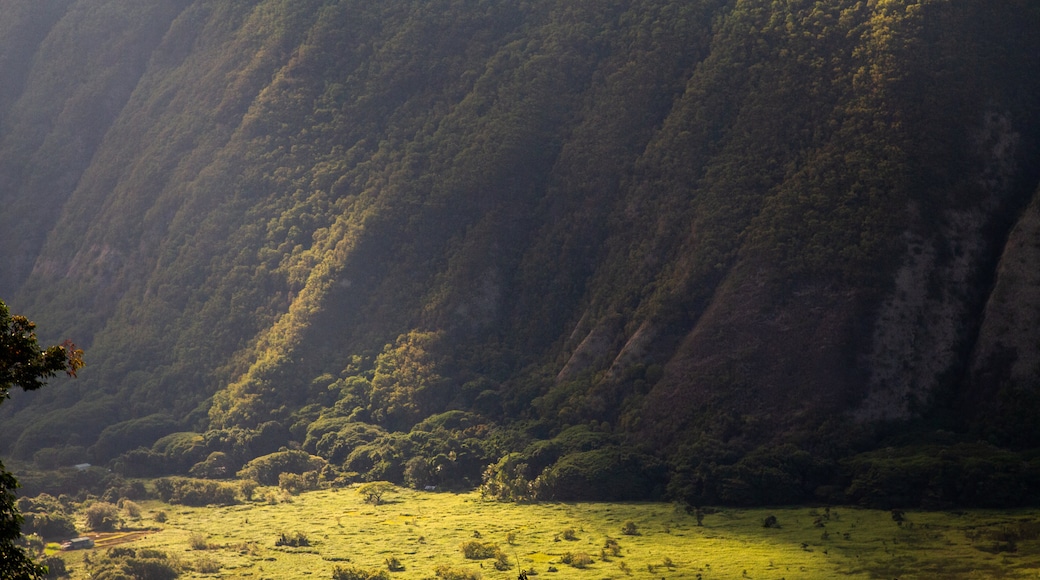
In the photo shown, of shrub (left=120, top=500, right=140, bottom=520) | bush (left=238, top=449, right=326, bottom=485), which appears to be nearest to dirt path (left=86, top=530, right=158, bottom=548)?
shrub (left=120, top=500, right=140, bottom=520)

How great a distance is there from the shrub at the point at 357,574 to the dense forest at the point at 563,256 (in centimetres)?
2041

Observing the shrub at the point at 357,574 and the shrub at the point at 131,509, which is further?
the shrub at the point at 131,509

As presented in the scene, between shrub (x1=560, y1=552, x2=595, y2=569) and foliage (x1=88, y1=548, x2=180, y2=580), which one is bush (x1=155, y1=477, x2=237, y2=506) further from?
shrub (x1=560, y1=552, x2=595, y2=569)

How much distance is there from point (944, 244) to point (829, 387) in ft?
49.4

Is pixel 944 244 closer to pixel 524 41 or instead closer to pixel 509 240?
pixel 509 240

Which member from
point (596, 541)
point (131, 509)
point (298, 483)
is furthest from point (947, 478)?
point (131, 509)

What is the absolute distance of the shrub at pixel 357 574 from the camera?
68500 millimetres

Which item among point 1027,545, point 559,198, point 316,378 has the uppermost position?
point 559,198

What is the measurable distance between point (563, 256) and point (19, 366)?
271ft

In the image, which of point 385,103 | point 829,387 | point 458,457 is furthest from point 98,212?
point 829,387

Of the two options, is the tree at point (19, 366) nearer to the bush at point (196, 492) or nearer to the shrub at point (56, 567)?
the shrub at point (56, 567)

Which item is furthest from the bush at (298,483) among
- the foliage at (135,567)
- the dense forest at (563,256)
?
the foliage at (135,567)

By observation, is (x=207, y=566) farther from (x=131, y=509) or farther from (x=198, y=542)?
(x=131, y=509)

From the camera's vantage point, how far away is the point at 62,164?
172000 millimetres
